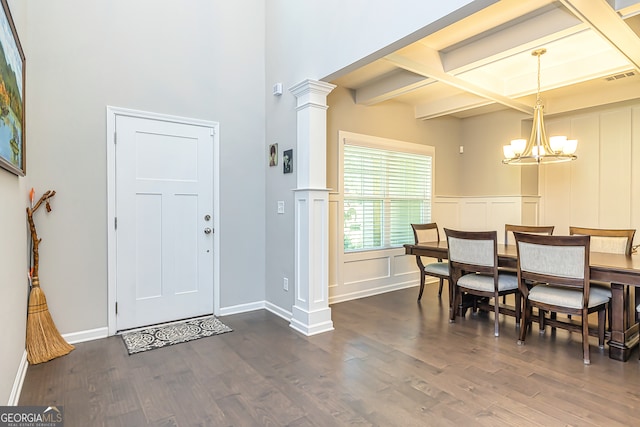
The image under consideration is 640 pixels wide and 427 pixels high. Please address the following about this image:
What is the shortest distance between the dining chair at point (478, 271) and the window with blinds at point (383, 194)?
135cm

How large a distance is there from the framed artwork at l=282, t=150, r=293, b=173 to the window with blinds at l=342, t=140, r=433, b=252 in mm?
1086

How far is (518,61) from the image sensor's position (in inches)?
149

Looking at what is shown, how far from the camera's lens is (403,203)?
5203 millimetres

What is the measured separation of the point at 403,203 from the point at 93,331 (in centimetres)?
406

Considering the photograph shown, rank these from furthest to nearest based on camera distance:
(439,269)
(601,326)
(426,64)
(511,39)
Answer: (439,269)
(426,64)
(511,39)
(601,326)

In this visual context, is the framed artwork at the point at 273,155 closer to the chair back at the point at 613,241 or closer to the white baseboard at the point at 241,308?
the white baseboard at the point at 241,308

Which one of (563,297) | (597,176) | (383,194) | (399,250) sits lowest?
(563,297)

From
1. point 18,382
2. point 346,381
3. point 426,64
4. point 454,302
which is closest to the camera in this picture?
point 18,382

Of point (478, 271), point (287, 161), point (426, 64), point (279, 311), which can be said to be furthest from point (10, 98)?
point (478, 271)

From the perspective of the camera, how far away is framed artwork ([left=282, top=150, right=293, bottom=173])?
3570 mm

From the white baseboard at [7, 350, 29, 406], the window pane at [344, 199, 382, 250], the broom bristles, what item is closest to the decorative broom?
the broom bristles

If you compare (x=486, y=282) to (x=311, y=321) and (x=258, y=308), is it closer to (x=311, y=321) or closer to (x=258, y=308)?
(x=311, y=321)

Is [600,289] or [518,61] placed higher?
[518,61]

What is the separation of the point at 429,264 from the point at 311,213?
1903 millimetres
